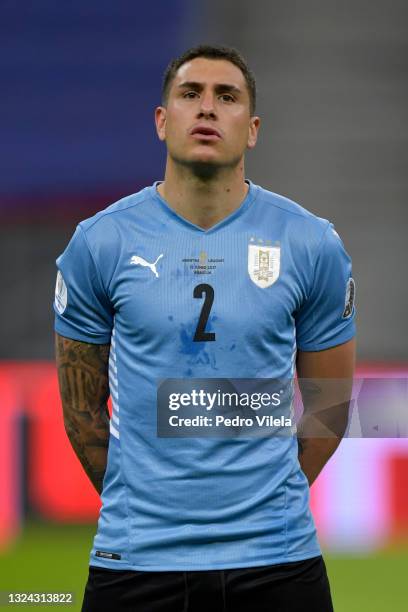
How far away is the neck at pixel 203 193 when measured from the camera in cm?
235

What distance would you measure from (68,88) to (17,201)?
3.85ft

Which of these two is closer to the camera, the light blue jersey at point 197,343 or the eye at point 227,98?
the light blue jersey at point 197,343

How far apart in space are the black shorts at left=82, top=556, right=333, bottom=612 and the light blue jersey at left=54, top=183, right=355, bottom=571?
21 millimetres

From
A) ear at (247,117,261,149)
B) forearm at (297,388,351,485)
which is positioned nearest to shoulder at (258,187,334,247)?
ear at (247,117,261,149)

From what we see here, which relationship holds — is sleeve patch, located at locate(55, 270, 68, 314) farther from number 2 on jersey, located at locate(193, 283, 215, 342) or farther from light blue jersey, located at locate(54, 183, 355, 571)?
number 2 on jersey, located at locate(193, 283, 215, 342)

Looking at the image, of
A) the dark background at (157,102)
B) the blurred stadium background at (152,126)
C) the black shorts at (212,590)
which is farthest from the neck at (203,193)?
the dark background at (157,102)

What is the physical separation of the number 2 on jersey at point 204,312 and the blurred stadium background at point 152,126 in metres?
5.23

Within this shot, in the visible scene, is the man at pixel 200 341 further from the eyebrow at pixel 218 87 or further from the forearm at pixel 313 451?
the forearm at pixel 313 451

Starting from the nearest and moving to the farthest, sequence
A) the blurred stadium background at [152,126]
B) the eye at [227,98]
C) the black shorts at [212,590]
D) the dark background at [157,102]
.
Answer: the black shorts at [212,590], the eye at [227,98], the blurred stadium background at [152,126], the dark background at [157,102]

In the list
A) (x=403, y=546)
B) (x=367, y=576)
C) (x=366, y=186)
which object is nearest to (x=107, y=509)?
(x=367, y=576)

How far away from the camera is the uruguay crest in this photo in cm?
227

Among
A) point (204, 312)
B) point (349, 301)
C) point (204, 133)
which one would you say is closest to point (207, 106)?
point (204, 133)

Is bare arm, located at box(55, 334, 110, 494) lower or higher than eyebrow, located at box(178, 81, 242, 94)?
lower

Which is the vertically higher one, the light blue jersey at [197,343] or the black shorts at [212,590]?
the light blue jersey at [197,343]
